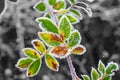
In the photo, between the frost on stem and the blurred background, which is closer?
the frost on stem

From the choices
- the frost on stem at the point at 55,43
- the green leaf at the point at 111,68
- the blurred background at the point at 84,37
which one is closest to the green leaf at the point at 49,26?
the frost on stem at the point at 55,43

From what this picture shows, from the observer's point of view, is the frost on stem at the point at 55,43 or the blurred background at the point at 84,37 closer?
the frost on stem at the point at 55,43

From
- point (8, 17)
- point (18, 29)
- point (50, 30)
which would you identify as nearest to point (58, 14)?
point (50, 30)

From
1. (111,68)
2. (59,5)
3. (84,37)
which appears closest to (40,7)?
(59,5)

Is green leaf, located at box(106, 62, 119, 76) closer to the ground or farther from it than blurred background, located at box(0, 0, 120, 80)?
closer to the ground

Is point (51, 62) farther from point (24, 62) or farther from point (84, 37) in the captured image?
point (84, 37)

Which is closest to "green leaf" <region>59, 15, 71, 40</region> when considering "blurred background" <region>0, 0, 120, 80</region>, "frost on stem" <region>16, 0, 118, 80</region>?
"frost on stem" <region>16, 0, 118, 80</region>

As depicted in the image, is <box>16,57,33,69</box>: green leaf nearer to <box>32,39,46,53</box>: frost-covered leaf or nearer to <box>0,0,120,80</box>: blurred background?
<box>32,39,46,53</box>: frost-covered leaf

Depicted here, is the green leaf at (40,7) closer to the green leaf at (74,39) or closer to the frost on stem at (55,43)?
the frost on stem at (55,43)
